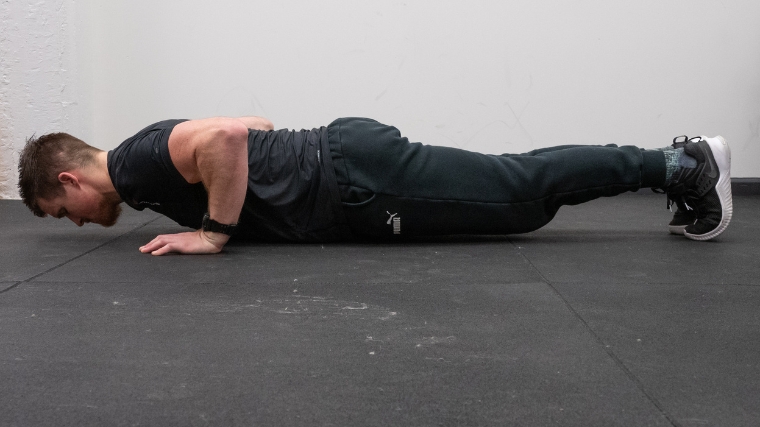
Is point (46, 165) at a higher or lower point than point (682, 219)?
higher

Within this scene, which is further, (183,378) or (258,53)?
(258,53)

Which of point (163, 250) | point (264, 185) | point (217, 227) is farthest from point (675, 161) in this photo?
point (163, 250)

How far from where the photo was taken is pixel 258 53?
3.40 meters

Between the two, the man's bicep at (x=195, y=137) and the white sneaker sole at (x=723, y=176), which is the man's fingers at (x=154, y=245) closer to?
the man's bicep at (x=195, y=137)

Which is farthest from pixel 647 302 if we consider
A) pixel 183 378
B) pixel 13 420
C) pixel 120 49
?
pixel 120 49

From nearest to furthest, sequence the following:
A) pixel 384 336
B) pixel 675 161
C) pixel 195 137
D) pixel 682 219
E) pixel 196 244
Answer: pixel 384 336 < pixel 195 137 < pixel 196 244 < pixel 675 161 < pixel 682 219

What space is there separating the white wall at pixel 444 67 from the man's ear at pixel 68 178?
4.87 ft

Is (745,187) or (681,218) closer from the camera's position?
(681,218)

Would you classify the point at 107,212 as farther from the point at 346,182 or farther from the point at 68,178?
the point at 346,182

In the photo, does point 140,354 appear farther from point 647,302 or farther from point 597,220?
point 597,220

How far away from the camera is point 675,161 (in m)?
2.07

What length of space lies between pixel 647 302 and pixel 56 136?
1.62 metres

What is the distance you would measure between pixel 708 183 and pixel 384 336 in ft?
4.17

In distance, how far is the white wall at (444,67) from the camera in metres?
3.40
